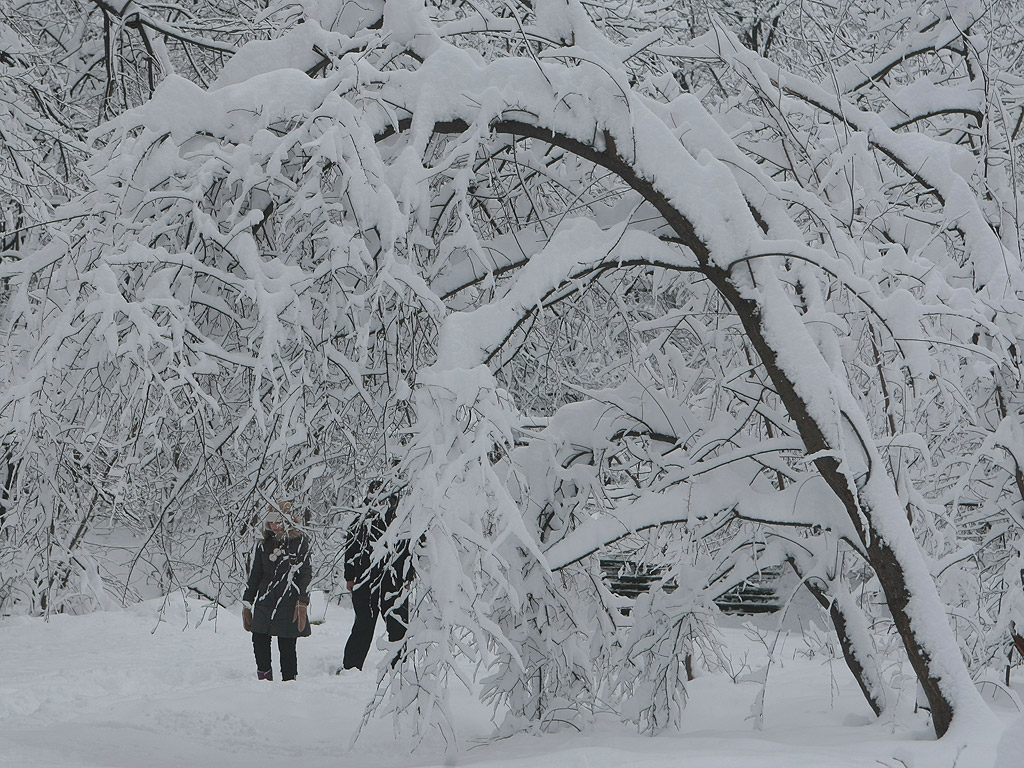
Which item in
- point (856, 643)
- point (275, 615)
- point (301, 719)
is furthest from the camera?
point (275, 615)

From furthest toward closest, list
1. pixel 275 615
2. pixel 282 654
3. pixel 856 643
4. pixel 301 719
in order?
pixel 282 654
pixel 275 615
pixel 301 719
pixel 856 643

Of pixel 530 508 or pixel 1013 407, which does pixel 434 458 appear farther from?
pixel 1013 407

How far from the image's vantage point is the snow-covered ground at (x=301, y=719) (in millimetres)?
3240

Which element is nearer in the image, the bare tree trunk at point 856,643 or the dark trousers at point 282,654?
the bare tree trunk at point 856,643

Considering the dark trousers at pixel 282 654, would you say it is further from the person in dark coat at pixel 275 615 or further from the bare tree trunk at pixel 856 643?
the bare tree trunk at pixel 856 643

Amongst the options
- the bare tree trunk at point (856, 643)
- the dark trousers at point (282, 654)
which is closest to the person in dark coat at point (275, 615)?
the dark trousers at point (282, 654)

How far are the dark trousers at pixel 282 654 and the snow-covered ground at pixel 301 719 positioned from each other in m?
0.24

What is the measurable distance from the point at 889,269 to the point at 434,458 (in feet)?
5.97

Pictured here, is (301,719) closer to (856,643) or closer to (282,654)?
(282,654)

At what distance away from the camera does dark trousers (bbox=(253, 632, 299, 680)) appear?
741 centimetres

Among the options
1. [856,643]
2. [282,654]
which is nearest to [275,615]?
[282,654]

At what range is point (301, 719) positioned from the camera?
609cm

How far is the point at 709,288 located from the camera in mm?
4582

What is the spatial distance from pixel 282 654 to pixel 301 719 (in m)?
1.56
